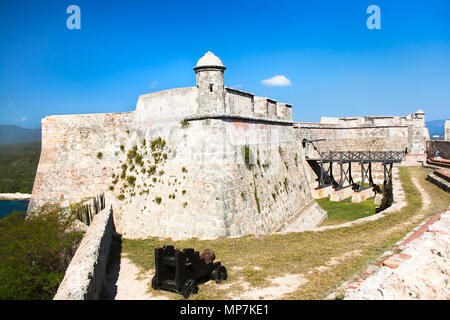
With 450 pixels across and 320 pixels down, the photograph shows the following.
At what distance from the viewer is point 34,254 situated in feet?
27.3

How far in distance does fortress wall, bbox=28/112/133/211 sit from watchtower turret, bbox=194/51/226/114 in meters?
5.02

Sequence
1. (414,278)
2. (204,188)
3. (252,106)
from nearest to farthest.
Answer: (414,278), (204,188), (252,106)

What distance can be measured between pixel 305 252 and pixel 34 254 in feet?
24.3

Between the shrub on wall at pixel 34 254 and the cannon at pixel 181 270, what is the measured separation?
3268 mm

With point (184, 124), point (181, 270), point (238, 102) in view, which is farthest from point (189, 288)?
point (238, 102)

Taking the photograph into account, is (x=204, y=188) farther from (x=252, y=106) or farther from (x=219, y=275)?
(x=252, y=106)

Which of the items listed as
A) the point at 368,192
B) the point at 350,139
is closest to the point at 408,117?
the point at 350,139

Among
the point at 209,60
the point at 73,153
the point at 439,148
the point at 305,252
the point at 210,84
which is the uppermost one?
the point at 209,60

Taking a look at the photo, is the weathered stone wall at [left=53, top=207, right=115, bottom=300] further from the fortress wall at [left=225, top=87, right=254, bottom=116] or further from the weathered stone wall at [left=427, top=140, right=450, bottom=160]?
the weathered stone wall at [left=427, top=140, right=450, bottom=160]

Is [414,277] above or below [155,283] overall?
above

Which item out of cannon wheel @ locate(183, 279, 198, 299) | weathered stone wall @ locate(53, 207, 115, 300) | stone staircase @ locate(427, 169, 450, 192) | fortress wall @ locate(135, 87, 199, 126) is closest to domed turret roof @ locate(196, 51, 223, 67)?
fortress wall @ locate(135, 87, 199, 126)

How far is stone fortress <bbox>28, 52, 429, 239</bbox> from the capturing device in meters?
11.4

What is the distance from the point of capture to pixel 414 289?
12.7ft

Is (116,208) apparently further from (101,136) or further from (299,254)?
(299,254)
